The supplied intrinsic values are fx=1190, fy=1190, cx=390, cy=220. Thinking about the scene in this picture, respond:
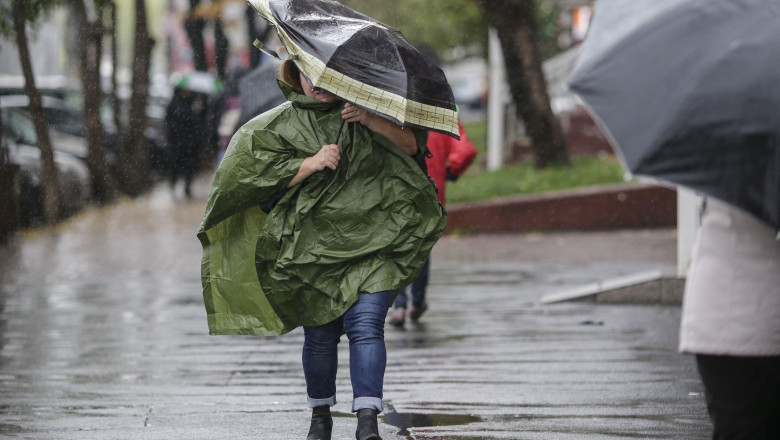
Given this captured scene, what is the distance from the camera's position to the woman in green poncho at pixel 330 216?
4590mm

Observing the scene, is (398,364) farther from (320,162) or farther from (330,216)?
(320,162)

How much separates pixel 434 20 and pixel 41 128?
1672 centimetres

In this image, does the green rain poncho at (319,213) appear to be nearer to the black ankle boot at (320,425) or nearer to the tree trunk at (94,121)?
the black ankle boot at (320,425)

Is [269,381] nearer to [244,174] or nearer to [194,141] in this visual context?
[244,174]

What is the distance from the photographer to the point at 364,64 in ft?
14.7

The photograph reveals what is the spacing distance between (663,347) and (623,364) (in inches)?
24.6

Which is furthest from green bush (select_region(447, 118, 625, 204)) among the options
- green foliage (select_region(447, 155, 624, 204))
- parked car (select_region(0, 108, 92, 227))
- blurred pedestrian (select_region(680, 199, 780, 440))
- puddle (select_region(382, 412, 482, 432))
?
blurred pedestrian (select_region(680, 199, 780, 440))

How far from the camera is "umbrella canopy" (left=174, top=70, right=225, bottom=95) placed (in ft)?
60.0

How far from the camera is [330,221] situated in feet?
15.1

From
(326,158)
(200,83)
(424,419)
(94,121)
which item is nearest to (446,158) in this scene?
(424,419)

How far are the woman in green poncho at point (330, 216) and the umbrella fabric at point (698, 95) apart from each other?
1594 millimetres

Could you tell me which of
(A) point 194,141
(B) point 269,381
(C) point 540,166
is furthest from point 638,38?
(A) point 194,141

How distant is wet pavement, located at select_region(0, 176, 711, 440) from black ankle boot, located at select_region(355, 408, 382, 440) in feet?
1.63

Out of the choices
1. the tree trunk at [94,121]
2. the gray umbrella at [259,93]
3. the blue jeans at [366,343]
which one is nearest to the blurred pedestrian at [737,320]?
the blue jeans at [366,343]
